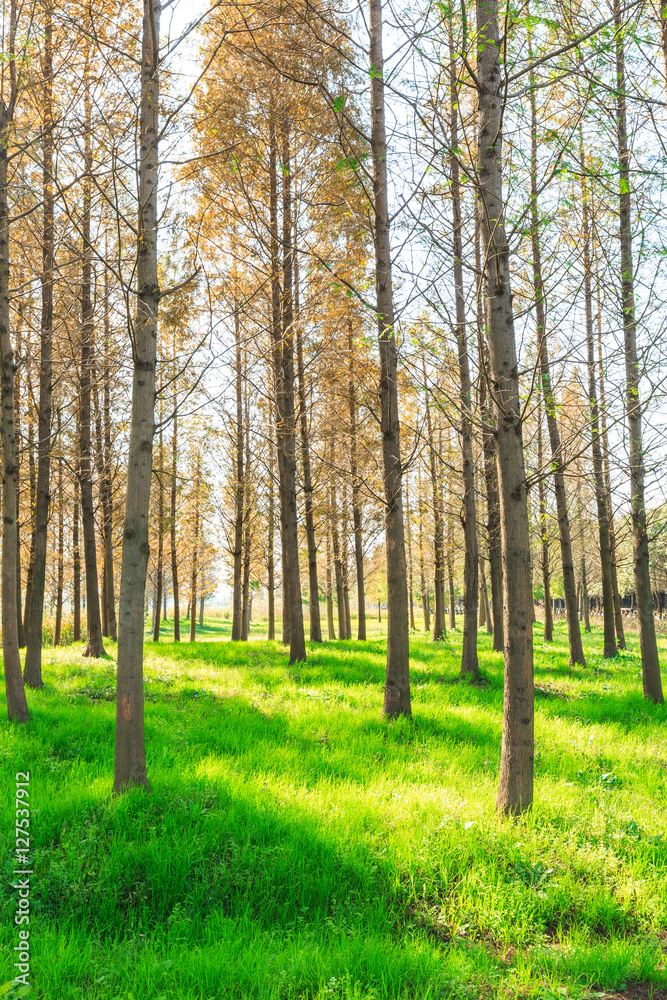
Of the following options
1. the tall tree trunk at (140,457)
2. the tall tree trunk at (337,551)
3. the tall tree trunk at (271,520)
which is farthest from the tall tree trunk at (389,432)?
the tall tree trunk at (337,551)

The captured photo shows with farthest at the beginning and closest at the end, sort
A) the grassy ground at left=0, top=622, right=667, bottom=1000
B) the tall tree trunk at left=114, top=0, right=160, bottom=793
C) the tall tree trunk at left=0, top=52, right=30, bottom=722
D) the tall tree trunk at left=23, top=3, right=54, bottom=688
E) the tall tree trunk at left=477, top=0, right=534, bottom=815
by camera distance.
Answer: the tall tree trunk at left=23, top=3, right=54, bottom=688, the tall tree trunk at left=0, top=52, right=30, bottom=722, the tall tree trunk at left=114, top=0, right=160, bottom=793, the tall tree trunk at left=477, top=0, right=534, bottom=815, the grassy ground at left=0, top=622, right=667, bottom=1000

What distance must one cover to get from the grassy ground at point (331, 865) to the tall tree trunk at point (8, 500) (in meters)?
0.50

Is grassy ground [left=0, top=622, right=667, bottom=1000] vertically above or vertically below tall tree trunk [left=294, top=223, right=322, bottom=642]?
below

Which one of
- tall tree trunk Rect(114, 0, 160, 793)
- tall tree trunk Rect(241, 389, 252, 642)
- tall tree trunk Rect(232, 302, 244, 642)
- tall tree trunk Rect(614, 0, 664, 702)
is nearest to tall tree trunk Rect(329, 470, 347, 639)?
tall tree trunk Rect(241, 389, 252, 642)

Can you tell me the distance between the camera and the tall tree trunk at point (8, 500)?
566cm

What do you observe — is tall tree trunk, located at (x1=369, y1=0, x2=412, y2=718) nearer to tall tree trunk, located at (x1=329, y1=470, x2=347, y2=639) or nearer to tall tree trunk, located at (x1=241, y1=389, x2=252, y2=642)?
tall tree trunk, located at (x1=329, y1=470, x2=347, y2=639)

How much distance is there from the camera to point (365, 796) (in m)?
4.27

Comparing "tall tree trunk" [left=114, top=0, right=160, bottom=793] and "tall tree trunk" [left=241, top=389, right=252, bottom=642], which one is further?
"tall tree trunk" [left=241, top=389, right=252, bottom=642]

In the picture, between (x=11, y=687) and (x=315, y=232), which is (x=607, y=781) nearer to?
(x=11, y=687)

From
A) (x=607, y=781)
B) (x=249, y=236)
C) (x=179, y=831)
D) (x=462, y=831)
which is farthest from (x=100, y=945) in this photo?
(x=249, y=236)

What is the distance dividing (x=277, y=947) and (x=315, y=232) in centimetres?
1015

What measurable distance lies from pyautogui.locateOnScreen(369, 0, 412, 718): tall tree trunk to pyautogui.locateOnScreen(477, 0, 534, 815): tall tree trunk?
2346 millimetres

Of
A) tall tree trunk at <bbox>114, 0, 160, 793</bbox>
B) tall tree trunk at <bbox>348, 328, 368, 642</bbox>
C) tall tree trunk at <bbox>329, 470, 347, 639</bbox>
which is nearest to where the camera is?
tall tree trunk at <bbox>114, 0, 160, 793</bbox>

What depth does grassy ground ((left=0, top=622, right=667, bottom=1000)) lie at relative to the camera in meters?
2.68
